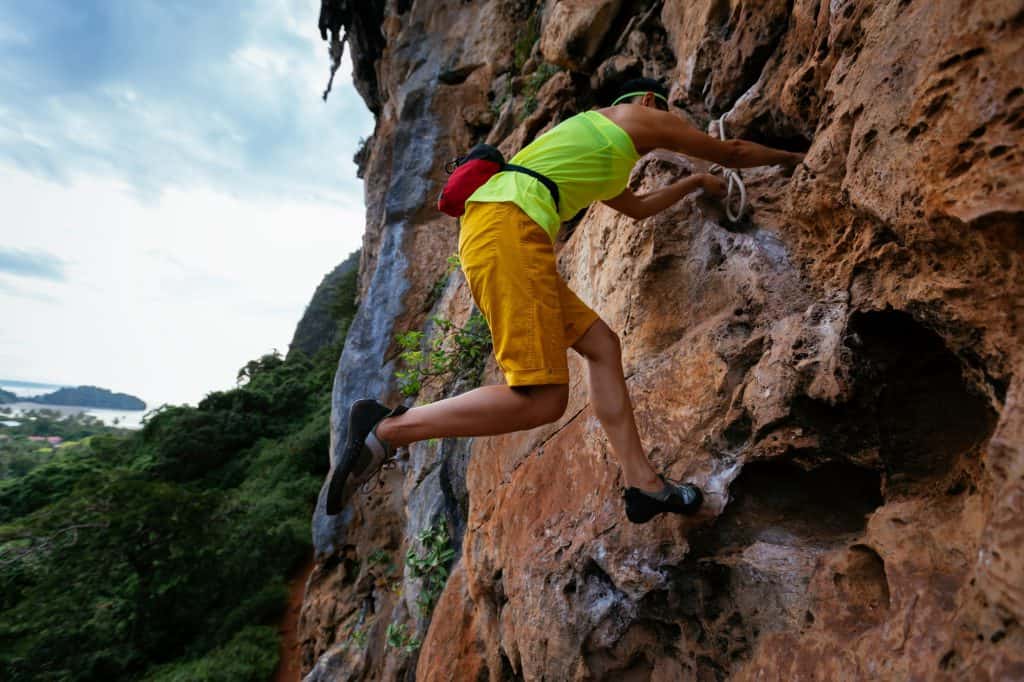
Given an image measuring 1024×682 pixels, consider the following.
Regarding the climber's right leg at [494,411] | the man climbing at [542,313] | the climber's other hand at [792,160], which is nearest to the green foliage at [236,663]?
the man climbing at [542,313]

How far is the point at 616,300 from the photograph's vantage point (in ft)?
9.59

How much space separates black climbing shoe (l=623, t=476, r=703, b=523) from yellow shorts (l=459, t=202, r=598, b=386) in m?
0.56

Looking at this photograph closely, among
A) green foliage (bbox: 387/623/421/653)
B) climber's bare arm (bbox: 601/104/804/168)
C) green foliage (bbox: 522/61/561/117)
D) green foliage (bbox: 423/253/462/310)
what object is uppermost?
green foliage (bbox: 522/61/561/117)

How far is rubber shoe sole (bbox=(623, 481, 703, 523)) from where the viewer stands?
6.31 ft

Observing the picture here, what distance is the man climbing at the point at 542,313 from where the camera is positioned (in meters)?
1.93

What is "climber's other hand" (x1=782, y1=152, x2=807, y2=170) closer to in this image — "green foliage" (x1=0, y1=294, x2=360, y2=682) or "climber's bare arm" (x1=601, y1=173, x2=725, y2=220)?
"climber's bare arm" (x1=601, y1=173, x2=725, y2=220)

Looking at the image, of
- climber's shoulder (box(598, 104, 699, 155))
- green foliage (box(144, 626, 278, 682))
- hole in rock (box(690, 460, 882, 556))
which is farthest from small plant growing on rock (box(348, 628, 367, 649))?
climber's shoulder (box(598, 104, 699, 155))

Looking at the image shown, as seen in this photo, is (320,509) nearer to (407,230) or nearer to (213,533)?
(407,230)

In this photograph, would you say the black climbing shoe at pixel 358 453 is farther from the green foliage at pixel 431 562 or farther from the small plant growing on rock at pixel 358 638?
the small plant growing on rock at pixel 358 638

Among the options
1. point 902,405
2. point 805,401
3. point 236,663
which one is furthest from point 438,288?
point 236,663

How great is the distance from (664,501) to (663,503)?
1 cm

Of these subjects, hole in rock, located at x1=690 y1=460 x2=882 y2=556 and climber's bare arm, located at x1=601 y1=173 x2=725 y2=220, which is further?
climber's bare arm, located at x1=601 y1=173 x2=725 y2=220

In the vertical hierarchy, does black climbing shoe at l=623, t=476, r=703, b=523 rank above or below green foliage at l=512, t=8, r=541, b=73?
below

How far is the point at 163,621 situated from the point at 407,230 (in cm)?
975
